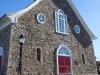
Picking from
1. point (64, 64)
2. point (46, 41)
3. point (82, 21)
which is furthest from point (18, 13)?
point (82, 21)

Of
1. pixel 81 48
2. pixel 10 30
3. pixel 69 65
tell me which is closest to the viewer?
pixel 10 30

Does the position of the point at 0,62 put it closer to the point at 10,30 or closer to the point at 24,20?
the point at 10,30

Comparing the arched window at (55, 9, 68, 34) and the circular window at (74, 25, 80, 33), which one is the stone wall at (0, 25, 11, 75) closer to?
the arched window at (55, 9, 68, 34)

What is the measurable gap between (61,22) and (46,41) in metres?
3.18

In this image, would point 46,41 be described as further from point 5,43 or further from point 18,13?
point 5,43

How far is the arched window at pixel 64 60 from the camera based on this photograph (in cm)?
1913

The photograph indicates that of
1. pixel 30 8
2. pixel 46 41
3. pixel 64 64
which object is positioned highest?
pixel 30 8

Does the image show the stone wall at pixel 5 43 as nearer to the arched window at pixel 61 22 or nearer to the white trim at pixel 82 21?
the arched window at pixel 61 22

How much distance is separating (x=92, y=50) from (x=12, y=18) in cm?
1058

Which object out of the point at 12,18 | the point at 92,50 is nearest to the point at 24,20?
the point at 12,18

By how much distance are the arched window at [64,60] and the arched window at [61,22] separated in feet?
5.33

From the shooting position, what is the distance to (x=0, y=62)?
16.9 m

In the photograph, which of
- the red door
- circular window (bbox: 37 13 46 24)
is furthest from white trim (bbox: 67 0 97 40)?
the red door

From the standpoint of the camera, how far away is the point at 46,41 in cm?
1873
